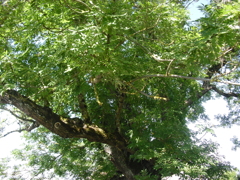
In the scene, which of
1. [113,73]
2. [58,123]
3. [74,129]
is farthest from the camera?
[74,129]

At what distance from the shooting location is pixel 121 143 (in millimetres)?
6672

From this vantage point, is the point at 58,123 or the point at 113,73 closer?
the point at 113,73

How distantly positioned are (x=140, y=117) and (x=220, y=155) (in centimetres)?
302

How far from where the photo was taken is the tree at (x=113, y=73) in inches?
136

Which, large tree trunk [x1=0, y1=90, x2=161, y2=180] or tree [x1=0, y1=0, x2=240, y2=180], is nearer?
tree [x1=0, y1=0, x2=240, y2=180]

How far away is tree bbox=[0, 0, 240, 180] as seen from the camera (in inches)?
136

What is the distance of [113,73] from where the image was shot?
4160 millimetres

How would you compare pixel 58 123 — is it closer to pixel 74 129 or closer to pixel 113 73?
pixel 74 129

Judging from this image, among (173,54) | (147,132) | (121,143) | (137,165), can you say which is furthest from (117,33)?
(137,165)

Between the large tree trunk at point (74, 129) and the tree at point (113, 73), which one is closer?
the tree at point (113, 73)

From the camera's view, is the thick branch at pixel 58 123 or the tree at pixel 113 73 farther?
the thick branch at pixel 58 123

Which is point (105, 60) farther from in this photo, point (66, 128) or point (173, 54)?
point (66, 128)

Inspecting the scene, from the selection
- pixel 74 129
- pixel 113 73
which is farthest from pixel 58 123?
pixel 113 73

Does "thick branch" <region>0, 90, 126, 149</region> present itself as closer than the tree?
No
